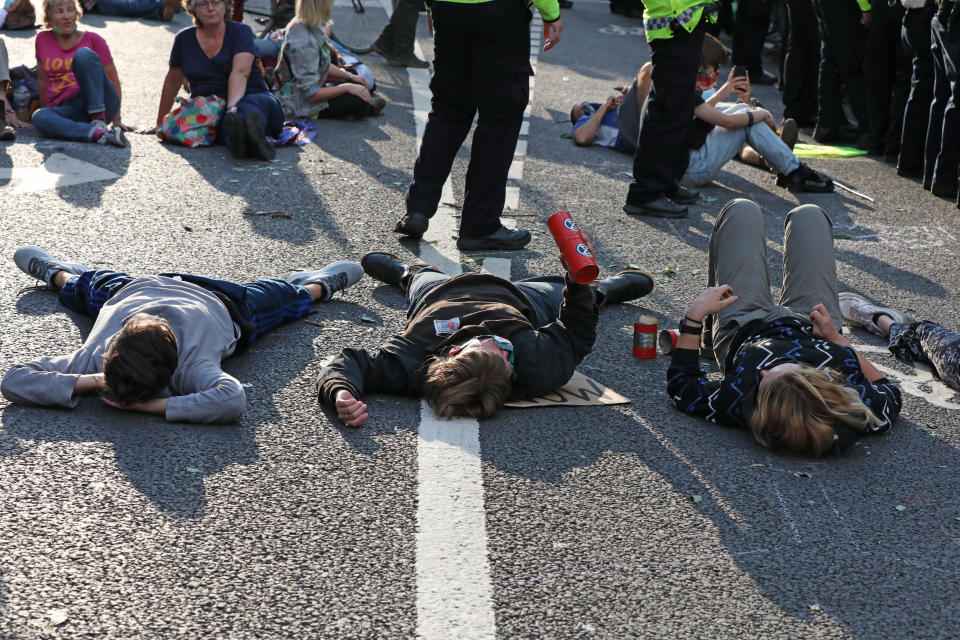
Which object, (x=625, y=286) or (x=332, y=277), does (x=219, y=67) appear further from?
(x=625, y=286)

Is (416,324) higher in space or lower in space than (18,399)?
higher

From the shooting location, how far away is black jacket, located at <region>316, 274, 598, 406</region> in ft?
15.5

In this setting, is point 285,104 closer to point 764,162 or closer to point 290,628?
point 764,162

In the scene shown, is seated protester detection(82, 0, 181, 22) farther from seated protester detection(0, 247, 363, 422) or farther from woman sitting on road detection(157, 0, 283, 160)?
seated protester detection(0, 247, 363, 422)

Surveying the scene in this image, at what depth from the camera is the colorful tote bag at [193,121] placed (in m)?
9.26

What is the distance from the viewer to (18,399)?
4402mm

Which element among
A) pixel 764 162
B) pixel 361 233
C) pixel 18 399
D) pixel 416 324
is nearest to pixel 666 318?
pixel 416 324

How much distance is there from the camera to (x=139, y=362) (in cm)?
430

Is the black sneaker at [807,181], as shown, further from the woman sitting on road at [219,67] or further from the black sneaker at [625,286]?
the woman sitting on road at [219,67]

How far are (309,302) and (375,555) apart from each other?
7.90ft

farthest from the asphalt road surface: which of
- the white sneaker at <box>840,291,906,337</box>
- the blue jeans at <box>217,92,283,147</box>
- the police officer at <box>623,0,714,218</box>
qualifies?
the blue jeans at <box>217,92,283,147</box>

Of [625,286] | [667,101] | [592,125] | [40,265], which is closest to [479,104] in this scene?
[625,286]

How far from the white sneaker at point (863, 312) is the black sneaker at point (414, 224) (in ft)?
8.49

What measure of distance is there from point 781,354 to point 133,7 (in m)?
13.7
